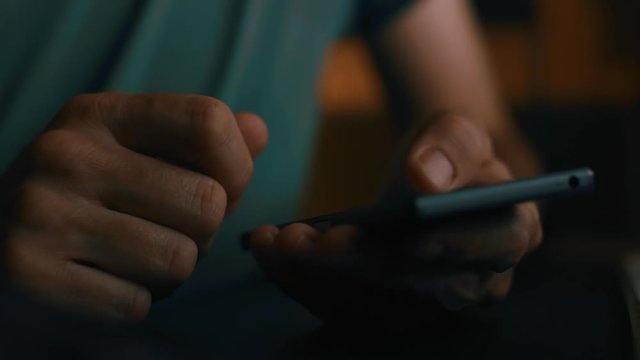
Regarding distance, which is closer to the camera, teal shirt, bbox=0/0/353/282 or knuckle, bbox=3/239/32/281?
knuckle, bbox=3/239/32/281

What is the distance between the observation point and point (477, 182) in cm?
39

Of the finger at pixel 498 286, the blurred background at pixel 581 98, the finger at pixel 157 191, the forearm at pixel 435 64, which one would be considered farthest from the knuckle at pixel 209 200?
the blurred background at pixel 581 98

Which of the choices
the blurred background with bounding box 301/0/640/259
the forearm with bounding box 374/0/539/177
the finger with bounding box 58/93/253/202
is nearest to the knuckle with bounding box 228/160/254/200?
the finger with bounding box 58/93/253/202

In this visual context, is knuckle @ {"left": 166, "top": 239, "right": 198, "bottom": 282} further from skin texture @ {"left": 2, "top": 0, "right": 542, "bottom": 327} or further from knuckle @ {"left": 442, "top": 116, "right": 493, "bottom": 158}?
knuckle @ {"left": 442, "top": 116, "right": 493, "bottom": 158}

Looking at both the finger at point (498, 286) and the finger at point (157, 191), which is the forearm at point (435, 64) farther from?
the finger at point (157, 191)

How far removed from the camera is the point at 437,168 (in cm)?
36

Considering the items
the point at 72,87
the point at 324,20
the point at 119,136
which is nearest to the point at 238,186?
the point at 119,136

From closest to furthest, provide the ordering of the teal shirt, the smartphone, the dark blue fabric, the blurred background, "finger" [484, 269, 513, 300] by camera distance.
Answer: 1. the smartphone
2. "finger" [484, 269, 513, 300]
3. the teal shirt
4. the dark blue fabric
5. the blurred background

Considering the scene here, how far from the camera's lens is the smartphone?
0.87ft

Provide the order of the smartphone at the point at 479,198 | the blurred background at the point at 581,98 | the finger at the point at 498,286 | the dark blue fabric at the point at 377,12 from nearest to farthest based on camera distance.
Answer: the smartphone at the point at 479,198
the finger at the point at 498,286
the dark blue fabric at the point at 377,12
the blurred background at the point at 581,98

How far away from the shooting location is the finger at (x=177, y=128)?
277 millimetres

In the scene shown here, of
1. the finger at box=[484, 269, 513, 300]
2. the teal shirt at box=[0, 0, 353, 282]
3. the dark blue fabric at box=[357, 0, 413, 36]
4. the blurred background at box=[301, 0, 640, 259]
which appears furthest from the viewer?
the blurred background at box=[301, 0, 640, 259]

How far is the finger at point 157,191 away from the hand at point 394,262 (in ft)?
0.14

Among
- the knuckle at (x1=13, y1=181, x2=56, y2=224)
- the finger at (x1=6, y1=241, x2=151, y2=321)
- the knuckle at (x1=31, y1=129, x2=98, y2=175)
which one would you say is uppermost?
the knuckle at (x1=31, y1=129, x2=98, y2=175)
